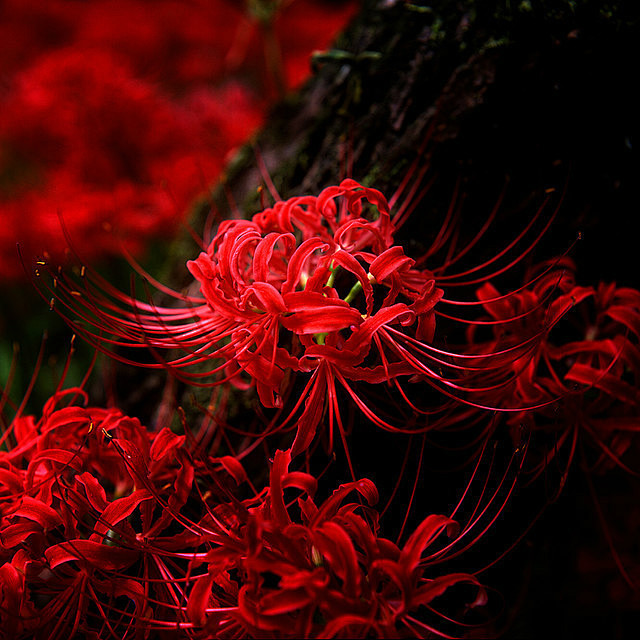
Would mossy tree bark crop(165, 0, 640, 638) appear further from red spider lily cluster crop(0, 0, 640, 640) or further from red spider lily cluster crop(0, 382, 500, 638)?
red spider lily cluster crop(0, 382, 500, 638)

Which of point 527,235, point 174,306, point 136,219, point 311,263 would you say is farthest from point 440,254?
point 136,219

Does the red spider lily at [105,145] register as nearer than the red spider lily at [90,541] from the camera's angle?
No

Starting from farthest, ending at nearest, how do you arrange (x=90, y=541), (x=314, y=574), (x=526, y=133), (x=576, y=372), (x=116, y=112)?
(x=116, y=112)
(x=526, y=133)
(x=576, y=372)
(x=90, y=541)
(x=314, y=574)

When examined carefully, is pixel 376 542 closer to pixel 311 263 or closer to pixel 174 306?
pixel 311 263

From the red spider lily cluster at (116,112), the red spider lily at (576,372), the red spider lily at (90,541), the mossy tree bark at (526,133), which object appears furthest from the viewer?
the red spider lily cluster at (116,112)

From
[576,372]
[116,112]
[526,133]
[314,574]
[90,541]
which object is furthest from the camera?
[116,112]

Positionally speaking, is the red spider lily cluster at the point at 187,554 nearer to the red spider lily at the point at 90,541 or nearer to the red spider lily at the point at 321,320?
the red spider lily at the point at 90,541

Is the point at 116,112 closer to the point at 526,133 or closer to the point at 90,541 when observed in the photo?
the point at 526,133

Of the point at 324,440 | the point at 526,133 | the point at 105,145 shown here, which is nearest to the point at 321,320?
the point at 324,440

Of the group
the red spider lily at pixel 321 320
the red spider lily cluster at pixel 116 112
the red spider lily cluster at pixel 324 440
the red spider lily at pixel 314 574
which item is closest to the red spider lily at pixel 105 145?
the red spider lily cluster at pixel 116 112
